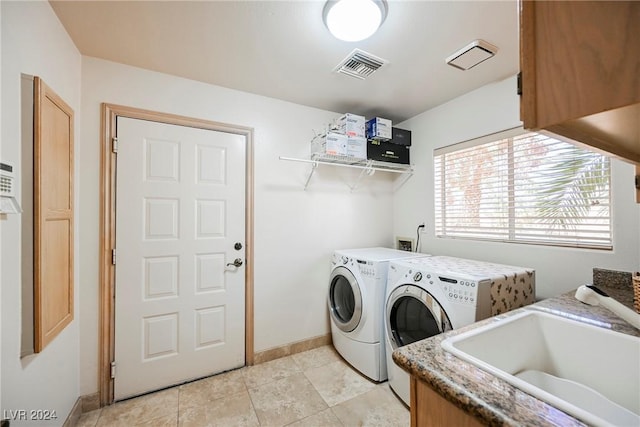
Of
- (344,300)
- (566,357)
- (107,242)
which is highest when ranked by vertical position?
(107,242)

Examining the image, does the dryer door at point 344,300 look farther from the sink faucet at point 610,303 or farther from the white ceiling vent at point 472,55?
the white ceiling vent at point 472,55

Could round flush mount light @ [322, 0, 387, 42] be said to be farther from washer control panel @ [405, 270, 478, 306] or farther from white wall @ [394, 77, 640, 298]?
washer control panel @ [405, 270, 478, 306]

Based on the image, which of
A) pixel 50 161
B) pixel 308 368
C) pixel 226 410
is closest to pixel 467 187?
pixel 308 368

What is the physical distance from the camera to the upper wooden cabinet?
38 cm

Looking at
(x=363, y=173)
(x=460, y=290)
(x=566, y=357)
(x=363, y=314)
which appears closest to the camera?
(x=566, y=357)

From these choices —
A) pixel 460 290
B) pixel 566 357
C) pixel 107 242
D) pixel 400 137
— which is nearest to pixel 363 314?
pixel 460 290

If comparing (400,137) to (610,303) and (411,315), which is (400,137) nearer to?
(411,315)

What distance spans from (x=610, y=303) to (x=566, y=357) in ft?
0.96

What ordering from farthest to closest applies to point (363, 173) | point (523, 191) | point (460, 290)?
point (363, 173) → point (523, 191) → point (460, 290)

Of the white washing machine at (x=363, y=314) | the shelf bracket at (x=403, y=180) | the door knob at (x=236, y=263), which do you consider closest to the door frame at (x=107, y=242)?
the door knob at (x=236, y=263)

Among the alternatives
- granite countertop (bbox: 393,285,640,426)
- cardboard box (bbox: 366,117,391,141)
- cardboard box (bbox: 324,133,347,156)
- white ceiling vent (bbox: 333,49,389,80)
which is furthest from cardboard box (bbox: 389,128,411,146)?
granite countertop (bbox: 393,285,640,426)

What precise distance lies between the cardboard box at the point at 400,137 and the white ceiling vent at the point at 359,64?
0.79 meters

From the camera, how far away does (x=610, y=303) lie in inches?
31.1

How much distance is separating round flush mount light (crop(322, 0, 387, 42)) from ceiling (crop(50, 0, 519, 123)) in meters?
0.06
